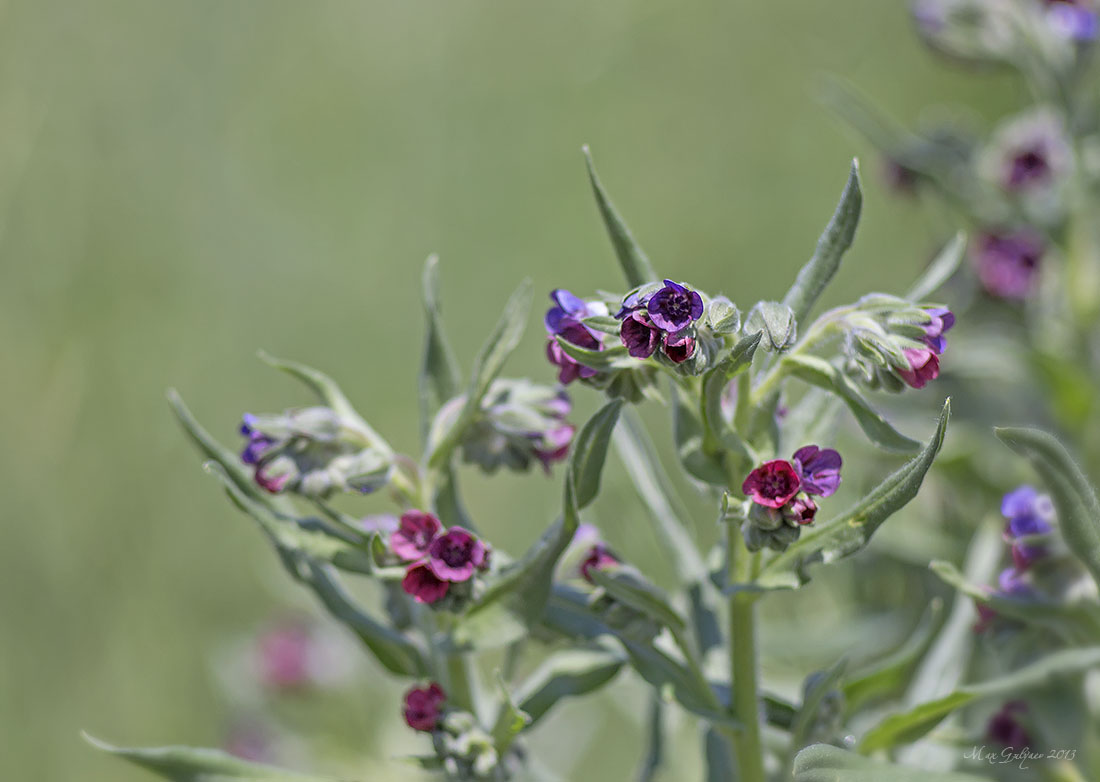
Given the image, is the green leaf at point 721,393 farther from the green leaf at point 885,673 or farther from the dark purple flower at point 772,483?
the green leaf at point 885,673

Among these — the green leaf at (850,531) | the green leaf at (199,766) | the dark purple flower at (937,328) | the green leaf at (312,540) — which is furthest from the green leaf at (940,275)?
the green leaf at (199,766)

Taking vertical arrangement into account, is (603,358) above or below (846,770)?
above

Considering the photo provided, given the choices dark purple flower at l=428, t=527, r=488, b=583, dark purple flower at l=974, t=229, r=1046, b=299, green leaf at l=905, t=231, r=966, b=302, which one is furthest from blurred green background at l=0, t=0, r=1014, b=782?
green leaf at l=905, t=231, r=966, b=302

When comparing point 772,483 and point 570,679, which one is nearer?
point 772,483

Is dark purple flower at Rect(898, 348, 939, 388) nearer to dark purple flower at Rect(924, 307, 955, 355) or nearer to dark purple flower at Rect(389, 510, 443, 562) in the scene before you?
dark purple flower at Rect(924, 307, 955, 355)

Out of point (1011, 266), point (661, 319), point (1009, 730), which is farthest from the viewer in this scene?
point (1011, 266)

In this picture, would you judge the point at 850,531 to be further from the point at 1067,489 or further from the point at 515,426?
the point at 515,426

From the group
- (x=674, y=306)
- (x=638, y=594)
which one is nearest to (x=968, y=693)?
(x=638, y=594)
